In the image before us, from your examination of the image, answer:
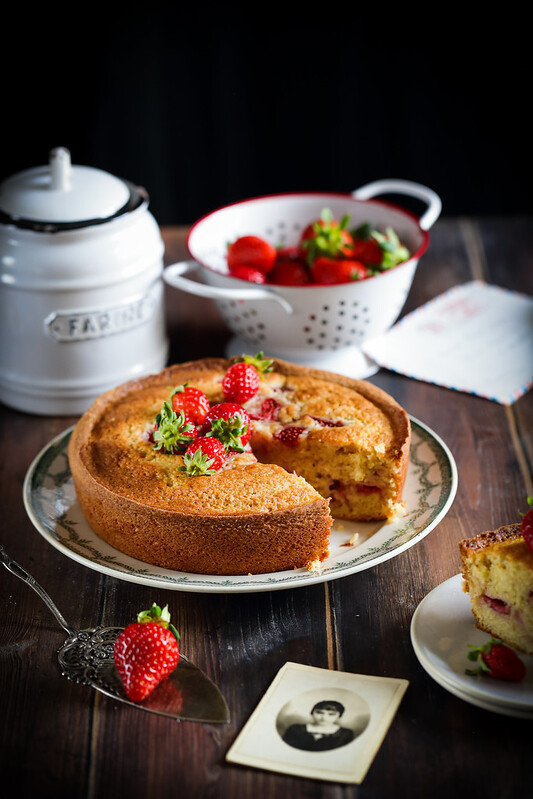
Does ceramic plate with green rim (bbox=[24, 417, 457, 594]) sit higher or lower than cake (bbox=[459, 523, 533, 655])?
lower

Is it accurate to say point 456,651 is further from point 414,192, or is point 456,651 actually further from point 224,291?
point 414,192

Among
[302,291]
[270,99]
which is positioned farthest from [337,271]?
[270,99]

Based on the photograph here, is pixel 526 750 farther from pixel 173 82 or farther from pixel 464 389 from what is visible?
pixel 173 82

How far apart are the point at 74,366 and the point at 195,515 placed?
0.94 metres

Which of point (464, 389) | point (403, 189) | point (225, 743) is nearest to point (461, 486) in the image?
point (464, 389)

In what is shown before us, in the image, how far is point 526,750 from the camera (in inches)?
64.0

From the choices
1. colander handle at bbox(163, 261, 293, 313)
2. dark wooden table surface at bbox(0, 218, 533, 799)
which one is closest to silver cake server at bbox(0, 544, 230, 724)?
dark wooden table surface at bbox(0, 218, 533, 799)

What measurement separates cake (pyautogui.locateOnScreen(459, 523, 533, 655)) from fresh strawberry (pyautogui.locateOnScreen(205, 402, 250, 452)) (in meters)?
0.62

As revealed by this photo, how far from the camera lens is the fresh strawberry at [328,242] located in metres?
2.93

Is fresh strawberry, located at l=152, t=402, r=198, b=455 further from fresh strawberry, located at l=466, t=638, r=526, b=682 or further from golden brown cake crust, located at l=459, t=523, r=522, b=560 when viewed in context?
fresh strawberry, located at l=466, t=638, r=526, b=682

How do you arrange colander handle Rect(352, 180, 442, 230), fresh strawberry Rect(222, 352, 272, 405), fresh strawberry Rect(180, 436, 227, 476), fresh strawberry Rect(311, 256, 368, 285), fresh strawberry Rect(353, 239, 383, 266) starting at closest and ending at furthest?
fresh strawberry Rect(180, 436, 227, 476)
fresh strawberry Rect(222, 352, 272, 405)
fresh strawberry Rect(311, 256, 368, 285)
fresh strawberry Rect(353, 239, 383, 266)
colander handle Rect(352, 180, 442, 230)

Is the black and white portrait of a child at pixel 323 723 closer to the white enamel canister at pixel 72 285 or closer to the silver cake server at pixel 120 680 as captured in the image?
the silver cake server at pixel 120 680

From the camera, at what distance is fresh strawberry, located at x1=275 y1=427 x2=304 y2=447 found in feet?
7.45

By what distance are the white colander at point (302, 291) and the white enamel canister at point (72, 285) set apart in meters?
0.16
